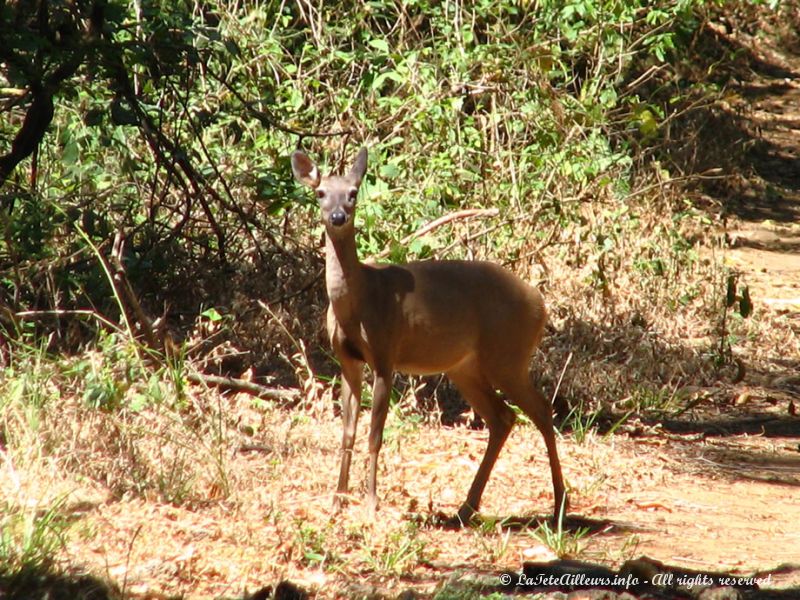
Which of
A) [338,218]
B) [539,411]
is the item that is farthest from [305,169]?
[539,411]

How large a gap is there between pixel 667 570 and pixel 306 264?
437 cm

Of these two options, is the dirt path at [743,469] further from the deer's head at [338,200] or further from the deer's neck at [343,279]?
the deer's head at [338,200]

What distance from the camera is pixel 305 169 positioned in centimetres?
666

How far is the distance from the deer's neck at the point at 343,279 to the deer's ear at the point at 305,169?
382mm

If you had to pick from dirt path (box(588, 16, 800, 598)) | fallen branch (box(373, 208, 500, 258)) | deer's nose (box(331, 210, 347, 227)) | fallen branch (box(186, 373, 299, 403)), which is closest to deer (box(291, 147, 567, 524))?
deer's nose (box(331, 210, 347, 227))

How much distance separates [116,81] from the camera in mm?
7605

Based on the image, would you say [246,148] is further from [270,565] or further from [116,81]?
[270,565]

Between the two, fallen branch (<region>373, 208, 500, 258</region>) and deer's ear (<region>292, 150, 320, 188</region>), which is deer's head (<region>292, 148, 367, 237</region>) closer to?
deer's ear (<region>292, 150, 320, 188</region>)

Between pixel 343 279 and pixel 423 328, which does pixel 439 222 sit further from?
pixel 343 279

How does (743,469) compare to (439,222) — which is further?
(439,222)

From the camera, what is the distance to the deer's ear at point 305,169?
6625 mm

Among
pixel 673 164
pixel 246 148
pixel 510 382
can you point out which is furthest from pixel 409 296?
pixel 673 164

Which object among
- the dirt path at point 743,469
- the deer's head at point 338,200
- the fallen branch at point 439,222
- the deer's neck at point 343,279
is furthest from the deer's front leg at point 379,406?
the fallen branch at point 439,222

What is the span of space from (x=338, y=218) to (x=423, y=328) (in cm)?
72
